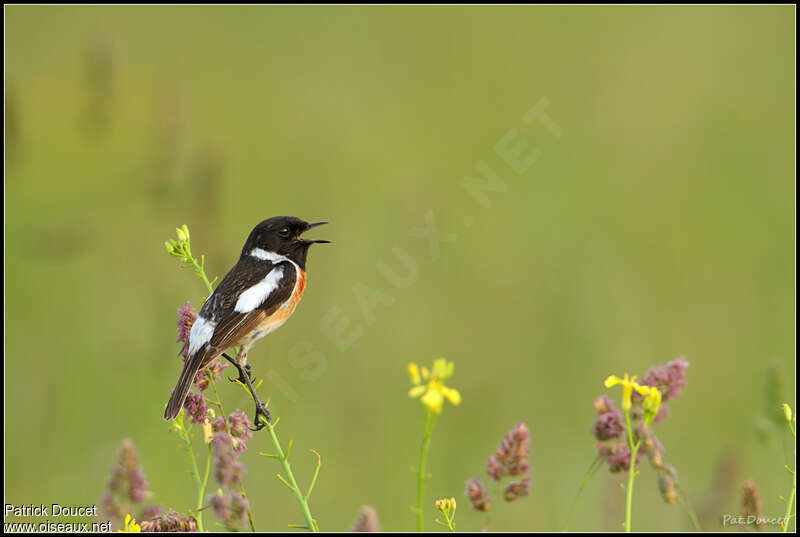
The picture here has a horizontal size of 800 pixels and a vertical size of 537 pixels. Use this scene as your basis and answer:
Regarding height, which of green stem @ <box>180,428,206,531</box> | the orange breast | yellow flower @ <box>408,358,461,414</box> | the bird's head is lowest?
green stem @ <box>180,428,206,531</box>

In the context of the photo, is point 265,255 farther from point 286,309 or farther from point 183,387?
point 183,387

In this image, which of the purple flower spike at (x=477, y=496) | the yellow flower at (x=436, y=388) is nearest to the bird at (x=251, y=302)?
the purple flower spike at (x=477, y=496)

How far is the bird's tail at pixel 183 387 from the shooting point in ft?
6.94

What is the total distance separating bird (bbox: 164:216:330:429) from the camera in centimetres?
238

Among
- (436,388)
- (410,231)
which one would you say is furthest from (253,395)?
(410,231)

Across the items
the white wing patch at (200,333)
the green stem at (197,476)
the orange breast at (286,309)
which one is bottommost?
the green stem at (197,476)

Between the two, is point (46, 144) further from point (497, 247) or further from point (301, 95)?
point (497, 247)

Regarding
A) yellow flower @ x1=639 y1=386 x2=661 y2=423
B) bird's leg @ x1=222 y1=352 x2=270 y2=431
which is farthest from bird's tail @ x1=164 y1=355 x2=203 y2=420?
yellow flower @ x1=639 y1=386 x2=661 y2=423

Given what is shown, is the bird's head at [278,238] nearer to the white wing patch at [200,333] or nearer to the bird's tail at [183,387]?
the white wing patch at [200,333]

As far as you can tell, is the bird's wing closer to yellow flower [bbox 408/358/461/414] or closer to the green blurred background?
the green blurred background

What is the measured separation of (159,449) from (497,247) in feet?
10.2

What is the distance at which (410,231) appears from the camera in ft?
15.9

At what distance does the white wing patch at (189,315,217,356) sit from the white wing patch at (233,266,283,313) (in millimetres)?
101

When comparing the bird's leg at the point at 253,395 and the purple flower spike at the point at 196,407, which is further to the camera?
the bird's leg at the point at 253,395
